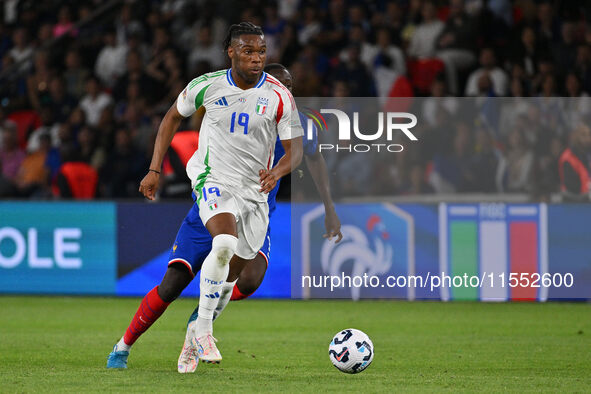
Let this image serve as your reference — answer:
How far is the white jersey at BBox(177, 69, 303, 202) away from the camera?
21.3ft

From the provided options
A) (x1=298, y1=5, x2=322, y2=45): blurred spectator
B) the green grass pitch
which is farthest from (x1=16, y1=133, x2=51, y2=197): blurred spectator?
(x1=298, y1=5, x2=322, y2=45): blurred spectator

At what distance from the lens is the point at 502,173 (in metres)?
11.1

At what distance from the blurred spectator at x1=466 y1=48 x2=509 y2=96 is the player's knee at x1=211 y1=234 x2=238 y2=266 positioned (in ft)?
23.5

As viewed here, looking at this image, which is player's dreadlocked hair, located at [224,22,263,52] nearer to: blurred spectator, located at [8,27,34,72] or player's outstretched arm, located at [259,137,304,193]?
player's outstretched arm, located at [259,137,304,193]

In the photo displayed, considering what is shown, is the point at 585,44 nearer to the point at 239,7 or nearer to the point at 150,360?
the point at 239,7

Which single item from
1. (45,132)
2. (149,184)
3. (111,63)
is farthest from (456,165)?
(111,63)

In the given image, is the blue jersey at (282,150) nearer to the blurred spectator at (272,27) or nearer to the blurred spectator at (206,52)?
the blurred spectator at (272,27)

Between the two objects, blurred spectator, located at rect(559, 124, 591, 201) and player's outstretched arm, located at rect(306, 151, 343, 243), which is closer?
player's outstretched arm, located at rect(306, 151, 343, 243)

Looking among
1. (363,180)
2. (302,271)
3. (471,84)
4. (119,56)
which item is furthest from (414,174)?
(119,56)

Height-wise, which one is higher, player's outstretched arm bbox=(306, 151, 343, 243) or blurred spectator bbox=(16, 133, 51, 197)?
blurred spectator bbox=(16, 133, 51, 197)

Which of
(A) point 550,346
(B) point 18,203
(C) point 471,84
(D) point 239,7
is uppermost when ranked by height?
(D) point 239,7

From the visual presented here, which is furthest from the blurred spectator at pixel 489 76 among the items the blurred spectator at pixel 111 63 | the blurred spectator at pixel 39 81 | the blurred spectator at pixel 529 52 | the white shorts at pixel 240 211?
the white shorts at pixel 240 211

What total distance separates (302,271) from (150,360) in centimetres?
451

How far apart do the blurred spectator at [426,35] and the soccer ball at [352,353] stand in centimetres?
801
